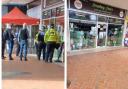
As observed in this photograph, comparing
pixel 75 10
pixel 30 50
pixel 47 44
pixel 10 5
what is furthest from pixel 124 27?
pixel 10 5

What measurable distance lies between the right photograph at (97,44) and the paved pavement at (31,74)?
0.55ft

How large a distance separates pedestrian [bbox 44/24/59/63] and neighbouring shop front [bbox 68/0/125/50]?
0.16 metres

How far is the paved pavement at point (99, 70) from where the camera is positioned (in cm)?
254

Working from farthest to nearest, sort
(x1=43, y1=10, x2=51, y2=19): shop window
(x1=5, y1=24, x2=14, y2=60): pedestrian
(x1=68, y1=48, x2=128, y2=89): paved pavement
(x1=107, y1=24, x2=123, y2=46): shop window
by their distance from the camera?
1. (x1=107, y1=24, x2=123, y2=46): shop window
2. (x1=68, y1=48, x2=128, y2=89): paved pavement
3. (x1=43, y1=10, x2=51, y2=19): shop window
4. (x1=5, y1=24, x2=14, y2=60): pedestrian

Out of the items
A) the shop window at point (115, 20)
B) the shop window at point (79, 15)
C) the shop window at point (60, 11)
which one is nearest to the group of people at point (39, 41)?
the shop window at point (60, 11)

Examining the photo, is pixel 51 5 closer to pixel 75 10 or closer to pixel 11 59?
pixel 75 10

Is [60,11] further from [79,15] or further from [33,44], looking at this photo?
[33,44]

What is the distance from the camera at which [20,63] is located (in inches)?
84.0

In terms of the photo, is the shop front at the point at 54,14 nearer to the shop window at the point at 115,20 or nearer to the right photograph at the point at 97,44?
the right photograph at the point at 97,44

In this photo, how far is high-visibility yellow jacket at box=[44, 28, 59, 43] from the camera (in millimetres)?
2215

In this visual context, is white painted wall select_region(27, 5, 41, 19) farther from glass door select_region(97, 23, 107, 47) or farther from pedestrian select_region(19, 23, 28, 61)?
glass door select_region(97, 23, 107, 47)

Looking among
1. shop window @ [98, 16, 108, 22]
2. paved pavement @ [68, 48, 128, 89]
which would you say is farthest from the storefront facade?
shop window @ [98, 16, 108, 22]

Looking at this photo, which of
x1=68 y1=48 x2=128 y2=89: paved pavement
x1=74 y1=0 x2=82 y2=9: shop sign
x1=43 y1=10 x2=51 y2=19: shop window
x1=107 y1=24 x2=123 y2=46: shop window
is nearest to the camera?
x1=43 y1=10 x2=51 y2=19: shop window

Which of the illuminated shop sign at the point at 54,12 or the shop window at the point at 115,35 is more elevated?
the illuminated shop sign at the point at 54,12
